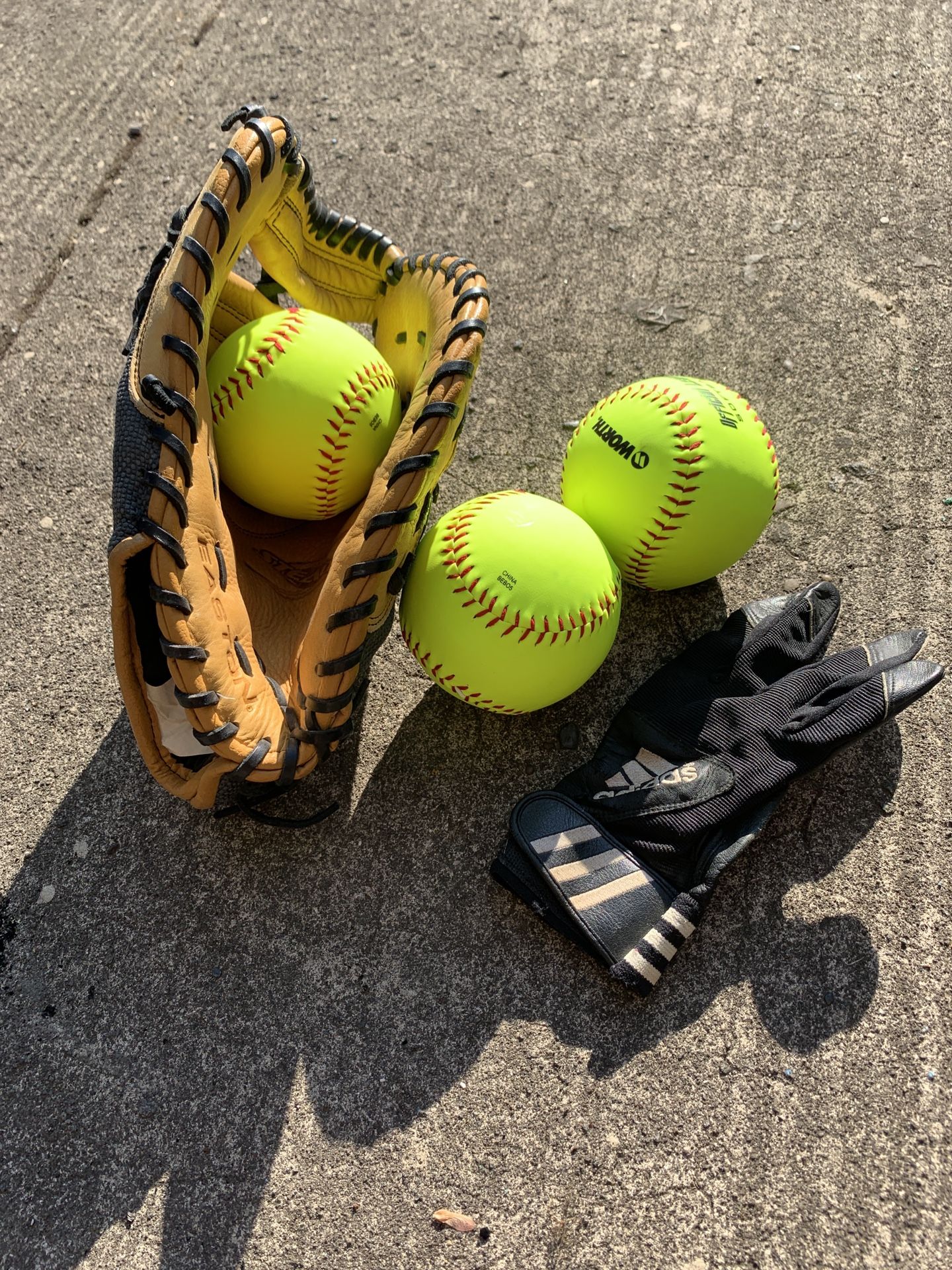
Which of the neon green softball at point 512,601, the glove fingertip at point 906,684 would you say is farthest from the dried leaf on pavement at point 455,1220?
the glove fingertip at point 906,684

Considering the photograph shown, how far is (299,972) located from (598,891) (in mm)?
733

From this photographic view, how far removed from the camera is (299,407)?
79.4 inches

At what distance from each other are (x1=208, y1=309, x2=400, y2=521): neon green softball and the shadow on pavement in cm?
74

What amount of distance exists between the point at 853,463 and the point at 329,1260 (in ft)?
7.98

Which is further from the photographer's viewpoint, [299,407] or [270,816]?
[270,816]

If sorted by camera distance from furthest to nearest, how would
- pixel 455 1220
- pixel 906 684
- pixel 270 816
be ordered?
pixel 270 816
pixel 906 684
pixel 455 1220

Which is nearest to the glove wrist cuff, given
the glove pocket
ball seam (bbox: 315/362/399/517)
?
the glove pocket

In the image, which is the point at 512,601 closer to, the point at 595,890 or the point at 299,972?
the point at 595,890

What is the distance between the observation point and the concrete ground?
1.87 meters

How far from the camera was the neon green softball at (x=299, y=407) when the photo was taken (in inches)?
79.8

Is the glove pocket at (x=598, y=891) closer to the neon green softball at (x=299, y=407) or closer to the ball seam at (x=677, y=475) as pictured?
the ball seam at (x=677, y=475)

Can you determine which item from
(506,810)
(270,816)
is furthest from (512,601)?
(270,816)

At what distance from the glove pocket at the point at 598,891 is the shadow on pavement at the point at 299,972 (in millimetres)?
89

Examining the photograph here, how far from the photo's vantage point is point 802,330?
2736 millimetres
